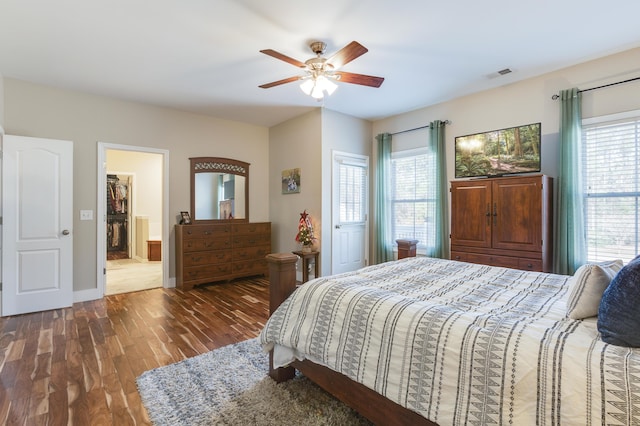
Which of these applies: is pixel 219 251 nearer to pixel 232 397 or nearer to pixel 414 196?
pixel 232 397

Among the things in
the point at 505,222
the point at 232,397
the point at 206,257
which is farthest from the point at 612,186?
the point at 206,257

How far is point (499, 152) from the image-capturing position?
11.8 ft

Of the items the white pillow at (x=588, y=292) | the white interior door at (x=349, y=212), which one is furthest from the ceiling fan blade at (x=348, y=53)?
the white interior door at (x=349, y=212)

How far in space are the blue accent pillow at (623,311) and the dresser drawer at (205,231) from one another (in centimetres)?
450

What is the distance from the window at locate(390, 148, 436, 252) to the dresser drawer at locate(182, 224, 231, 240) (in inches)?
108

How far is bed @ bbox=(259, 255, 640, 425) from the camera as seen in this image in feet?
3.16

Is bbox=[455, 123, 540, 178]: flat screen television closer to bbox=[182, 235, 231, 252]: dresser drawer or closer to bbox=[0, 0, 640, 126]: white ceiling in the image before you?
bbox=[0, 0, 640, 126]: white ceiling

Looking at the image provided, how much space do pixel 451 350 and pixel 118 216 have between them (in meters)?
8.52

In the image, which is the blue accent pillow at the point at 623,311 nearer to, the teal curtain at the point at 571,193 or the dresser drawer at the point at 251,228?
the teal curtain at the point at 571,193

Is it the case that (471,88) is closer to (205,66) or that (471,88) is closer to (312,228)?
(312,228)

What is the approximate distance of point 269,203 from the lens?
18.7 feet

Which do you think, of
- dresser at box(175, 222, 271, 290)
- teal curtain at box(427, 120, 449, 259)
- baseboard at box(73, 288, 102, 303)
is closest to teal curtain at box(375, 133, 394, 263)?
teal curtain at box(427, 120, 449, 259)

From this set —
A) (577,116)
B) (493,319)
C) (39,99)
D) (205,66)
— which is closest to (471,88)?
(577,116)

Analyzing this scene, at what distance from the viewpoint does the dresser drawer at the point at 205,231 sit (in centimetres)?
447
